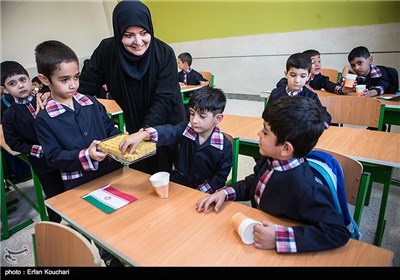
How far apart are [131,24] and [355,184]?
136 centimetres

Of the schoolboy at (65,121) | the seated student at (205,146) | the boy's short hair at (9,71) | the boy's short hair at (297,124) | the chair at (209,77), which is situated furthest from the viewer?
the chair at (209,77)

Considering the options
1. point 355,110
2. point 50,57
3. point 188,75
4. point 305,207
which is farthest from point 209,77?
point 305,207

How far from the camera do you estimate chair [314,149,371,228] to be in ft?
4.06

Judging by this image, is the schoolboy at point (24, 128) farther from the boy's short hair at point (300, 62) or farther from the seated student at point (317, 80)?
the seated student at point (317, 80)

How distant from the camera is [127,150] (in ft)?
3.97

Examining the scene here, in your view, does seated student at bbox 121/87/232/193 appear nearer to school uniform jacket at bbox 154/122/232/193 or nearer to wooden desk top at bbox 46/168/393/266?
school uniform jacket at bbox 154/122/232/193

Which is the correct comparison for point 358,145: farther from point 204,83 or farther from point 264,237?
point 204,83

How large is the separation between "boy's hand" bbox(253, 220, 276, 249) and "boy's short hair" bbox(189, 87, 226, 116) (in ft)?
2.92

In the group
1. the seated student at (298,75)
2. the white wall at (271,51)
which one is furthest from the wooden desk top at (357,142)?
the white wall at (271,51)

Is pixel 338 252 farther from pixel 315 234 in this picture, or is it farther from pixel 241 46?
pixel 241 46

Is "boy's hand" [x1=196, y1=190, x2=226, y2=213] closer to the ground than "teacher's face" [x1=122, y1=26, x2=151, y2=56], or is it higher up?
closer to the ground

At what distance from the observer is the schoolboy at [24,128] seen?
1.90m

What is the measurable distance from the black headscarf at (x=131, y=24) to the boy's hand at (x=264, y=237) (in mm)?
1161

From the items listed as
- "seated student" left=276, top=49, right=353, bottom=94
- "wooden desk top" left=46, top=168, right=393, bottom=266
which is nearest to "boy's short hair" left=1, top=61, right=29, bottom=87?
"wooden desk top" left=46, top=168, right=393, bottom=266
